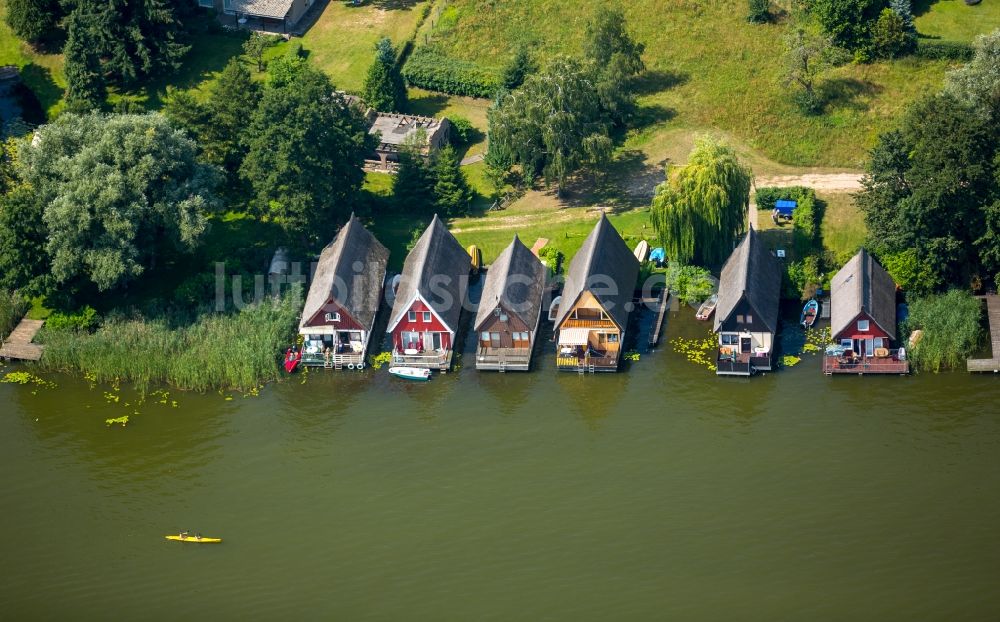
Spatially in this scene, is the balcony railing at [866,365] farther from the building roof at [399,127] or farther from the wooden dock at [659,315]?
the building roof at [399,127]

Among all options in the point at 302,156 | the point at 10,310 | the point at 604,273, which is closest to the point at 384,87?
the point at 302,156

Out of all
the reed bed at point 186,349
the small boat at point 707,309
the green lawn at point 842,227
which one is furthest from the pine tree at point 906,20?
the reed bed at point 186,349

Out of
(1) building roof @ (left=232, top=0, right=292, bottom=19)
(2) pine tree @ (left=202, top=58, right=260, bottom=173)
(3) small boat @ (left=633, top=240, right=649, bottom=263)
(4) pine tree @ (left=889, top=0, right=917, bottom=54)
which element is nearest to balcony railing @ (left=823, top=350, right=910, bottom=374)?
(3) small boat @ (left=633, top=240, right=649, bottom=263)

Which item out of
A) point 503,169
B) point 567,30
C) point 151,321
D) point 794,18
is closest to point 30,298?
point 151,321

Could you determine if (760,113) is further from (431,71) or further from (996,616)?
(996,616)

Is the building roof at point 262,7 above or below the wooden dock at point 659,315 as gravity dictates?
above

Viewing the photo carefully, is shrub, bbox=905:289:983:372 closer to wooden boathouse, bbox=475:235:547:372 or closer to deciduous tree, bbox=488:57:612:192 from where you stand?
wooden boathouse, bbox=475:235:547:372
